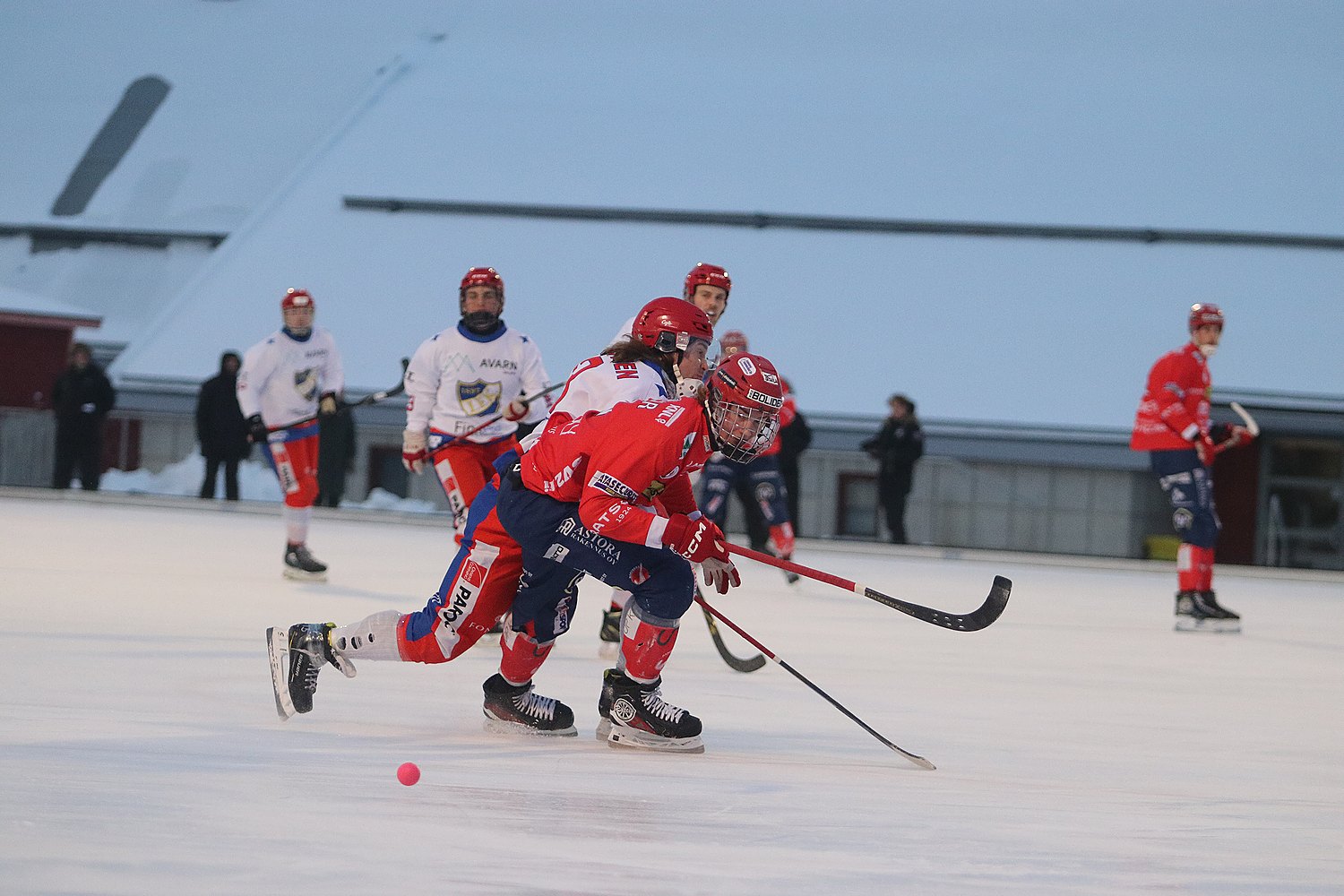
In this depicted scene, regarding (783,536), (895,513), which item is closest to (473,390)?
(783,536)

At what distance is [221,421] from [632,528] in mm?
13471

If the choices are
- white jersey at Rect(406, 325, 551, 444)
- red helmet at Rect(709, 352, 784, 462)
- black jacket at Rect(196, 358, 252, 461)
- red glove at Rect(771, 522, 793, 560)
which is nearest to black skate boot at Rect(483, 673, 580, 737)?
red helmet at Rect(709, 352, 784, 462)

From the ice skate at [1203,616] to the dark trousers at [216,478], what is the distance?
10.9 meters

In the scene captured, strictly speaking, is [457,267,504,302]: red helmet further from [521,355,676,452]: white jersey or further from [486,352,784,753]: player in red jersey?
[486,352,784,753]: player in red jersey

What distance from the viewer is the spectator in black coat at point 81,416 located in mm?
17312

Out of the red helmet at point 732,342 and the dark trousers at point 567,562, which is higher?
the red helmet at point 732,342

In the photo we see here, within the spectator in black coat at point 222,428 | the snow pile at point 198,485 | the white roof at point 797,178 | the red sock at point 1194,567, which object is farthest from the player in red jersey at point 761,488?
the white roof at point 797,178

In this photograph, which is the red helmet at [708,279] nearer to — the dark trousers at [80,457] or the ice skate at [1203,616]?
the ice skate at [1203,616]

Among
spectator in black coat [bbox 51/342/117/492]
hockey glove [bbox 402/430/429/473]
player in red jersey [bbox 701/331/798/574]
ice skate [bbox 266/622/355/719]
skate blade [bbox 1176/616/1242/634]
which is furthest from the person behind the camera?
spectator in black coat [bbox 51/342/117/492]

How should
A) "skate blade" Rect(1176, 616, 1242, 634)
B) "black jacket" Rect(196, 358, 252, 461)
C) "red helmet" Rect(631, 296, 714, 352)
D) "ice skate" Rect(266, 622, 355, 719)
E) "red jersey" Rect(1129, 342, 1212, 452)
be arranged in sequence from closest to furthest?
1. "ice skate" Rect(266, 622, 355, 719)
2. "red helmet" Rect(631, 296, 714, 352)
3. "red jersey" Rect(1129, 342, 1212, 452)
4. "skate blade" Rect(1176, 616, 1242, 634)
5. "black jacket" Rect(196, 358, 252, 461)

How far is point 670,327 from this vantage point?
477 centimetres

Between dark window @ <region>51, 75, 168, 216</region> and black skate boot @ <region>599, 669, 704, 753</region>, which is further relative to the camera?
dark window @ <region>51, 75, 168, 216</region>

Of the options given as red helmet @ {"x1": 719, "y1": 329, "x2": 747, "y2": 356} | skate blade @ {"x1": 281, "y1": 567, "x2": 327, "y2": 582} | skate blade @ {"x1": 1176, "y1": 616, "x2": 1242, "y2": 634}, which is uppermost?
red helmet @ {"x1": 719, "y1": 329, "x2": 747, "y2": 356}

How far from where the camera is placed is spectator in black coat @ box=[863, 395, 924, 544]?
16344 millimetres
